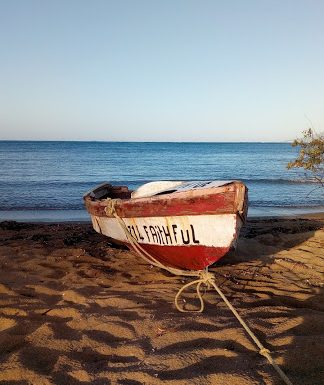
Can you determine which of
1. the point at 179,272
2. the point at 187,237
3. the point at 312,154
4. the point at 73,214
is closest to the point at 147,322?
the point at 187,237

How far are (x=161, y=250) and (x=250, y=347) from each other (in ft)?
7.81

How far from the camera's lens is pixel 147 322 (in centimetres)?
382

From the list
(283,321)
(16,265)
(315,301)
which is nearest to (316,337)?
(283,321)

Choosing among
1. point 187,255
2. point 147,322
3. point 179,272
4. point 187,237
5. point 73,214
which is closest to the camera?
point 147,322

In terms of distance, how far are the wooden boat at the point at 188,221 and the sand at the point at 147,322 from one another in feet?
1.72

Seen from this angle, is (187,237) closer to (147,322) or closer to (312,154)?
(147,322)

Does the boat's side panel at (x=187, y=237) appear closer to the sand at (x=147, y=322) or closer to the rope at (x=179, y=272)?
the rope at (x=179, y=272)

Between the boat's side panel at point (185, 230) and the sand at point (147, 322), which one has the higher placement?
the boat's side panel at point (185, 230)

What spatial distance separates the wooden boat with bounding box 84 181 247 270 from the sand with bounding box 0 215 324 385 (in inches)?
20.6

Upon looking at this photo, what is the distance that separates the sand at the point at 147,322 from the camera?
290cm

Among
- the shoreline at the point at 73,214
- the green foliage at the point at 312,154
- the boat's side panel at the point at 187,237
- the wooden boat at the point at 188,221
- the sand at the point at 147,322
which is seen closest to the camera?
the sand at the point at 147,322

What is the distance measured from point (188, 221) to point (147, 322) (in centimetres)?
150

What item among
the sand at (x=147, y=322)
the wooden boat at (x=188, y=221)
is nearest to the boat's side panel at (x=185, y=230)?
the wooden boat at (x=188, y=221)

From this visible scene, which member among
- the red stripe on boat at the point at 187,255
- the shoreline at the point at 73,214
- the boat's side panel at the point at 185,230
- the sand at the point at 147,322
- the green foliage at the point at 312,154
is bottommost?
the shoreline at the point at 73,214
